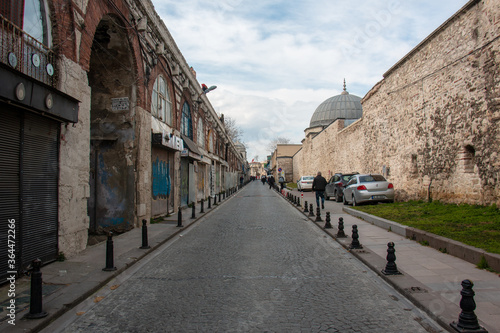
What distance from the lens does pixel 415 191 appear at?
14742 mm

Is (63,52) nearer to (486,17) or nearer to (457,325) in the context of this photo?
(457,325)

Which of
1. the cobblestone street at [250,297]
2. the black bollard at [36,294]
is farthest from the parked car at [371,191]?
the black bollard at [36,294]

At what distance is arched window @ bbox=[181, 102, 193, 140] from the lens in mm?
18531

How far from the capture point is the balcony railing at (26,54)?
549cm

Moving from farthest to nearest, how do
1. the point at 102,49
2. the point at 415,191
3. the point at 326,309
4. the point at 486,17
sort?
the point at 415,191, the point at 102,49, the point at 486,17, the point at 326,309

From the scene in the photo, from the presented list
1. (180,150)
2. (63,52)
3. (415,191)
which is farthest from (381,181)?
(63,52)

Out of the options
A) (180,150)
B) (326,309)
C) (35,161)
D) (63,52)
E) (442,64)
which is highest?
(442,64)

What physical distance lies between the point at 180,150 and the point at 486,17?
12.1 m

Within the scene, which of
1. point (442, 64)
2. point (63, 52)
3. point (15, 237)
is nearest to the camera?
point (15, 237)

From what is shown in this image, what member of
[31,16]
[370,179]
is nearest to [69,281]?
[31,16]

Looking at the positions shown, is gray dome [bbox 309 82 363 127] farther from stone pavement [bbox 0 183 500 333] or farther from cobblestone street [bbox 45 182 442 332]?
cobblestone street [bbox 45 182 442 332]

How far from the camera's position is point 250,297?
4.75m

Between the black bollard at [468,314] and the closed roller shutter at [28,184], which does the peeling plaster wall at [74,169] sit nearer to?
the closed roller shutter at [28,184]

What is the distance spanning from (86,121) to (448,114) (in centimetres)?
1133
